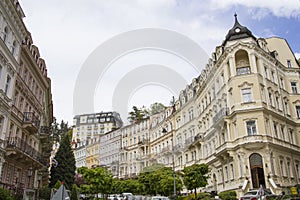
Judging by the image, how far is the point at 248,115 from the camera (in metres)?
33.2

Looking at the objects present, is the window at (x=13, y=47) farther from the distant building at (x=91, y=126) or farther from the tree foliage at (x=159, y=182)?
the distant building at (x=91, y=126)

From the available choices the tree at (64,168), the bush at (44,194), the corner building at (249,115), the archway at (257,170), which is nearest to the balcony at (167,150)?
the corner building at (249,115)

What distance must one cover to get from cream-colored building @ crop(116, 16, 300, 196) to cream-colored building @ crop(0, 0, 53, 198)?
16.0 m

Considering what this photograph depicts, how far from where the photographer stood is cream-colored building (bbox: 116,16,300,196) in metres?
31.8

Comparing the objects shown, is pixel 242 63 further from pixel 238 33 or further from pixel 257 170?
pixel 257 170

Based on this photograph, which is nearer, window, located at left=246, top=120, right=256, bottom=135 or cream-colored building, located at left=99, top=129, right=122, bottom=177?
window, located at left=246, top=120, right=256, bottom=135

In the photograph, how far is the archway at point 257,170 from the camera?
3105cm

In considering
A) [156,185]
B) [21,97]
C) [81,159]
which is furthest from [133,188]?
[81,159]

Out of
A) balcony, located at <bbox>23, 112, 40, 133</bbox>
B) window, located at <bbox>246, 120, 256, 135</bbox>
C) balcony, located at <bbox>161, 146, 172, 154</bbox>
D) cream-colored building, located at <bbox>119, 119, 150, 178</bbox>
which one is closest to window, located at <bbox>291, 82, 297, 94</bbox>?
window, located at <bbox>246, 120, 256, 135</bbox>

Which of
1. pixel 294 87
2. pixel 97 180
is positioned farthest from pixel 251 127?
pixel 97 180

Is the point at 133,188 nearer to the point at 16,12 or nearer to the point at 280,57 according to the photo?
the point at 280,57

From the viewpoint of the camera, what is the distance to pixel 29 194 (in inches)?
915

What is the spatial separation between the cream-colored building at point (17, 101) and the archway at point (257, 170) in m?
22.3

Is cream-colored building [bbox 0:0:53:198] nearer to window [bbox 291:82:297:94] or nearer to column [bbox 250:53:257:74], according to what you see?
column [bbox 250:53:257:74]
